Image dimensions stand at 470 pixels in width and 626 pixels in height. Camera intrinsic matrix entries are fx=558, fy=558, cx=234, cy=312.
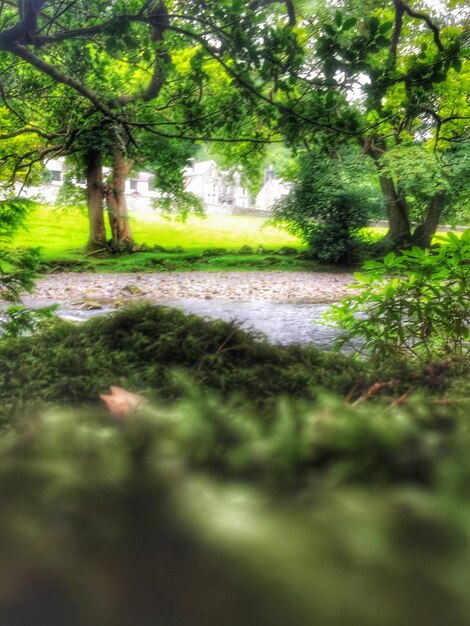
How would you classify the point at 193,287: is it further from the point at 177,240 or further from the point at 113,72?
the point at 113,72

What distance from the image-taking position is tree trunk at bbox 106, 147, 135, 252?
5.22ft

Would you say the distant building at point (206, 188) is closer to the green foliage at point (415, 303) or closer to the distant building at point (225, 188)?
the distant building at point (225, 188)

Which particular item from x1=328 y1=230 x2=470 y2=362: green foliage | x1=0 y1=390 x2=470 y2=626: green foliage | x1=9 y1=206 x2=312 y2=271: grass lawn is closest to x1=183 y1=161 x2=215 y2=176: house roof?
x1=9 y1=206 x2=312 y2=271: grass lawn

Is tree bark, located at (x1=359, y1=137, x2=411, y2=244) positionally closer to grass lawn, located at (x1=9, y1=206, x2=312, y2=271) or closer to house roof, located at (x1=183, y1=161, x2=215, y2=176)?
grass lawn, located at (x1=9, y1=206, x2=312, y2=271)

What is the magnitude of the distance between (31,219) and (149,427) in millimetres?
1082

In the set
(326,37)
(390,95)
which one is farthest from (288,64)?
(390,95)

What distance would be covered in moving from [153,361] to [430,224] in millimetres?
995

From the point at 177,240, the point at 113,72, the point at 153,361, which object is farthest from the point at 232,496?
the point at 113,72

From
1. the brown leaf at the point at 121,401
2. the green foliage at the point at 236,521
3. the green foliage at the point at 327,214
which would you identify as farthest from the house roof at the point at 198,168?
the green foliage at the point at 236,521

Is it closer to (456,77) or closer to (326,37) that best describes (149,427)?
(326,37)

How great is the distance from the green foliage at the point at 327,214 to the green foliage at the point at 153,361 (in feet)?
1.67

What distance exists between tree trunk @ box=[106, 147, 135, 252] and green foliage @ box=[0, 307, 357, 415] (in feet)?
1.31

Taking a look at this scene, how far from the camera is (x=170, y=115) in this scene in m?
1.77

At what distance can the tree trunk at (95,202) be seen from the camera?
5.17ft
